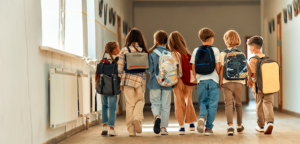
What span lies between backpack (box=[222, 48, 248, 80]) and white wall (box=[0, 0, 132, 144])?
6.75 feet

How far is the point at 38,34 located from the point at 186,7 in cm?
1035

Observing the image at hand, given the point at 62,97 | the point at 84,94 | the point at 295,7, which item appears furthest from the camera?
the point at 295,7

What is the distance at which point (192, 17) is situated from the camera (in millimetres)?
13328

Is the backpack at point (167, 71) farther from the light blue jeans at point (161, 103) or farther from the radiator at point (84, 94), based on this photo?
the radiator at point (84, 94)

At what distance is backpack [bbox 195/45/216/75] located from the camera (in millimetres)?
4203

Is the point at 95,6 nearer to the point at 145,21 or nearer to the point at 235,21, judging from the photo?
the point at 145,21

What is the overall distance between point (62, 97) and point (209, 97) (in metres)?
1.74

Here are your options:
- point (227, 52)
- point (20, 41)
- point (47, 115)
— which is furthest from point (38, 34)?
point (227, 52)

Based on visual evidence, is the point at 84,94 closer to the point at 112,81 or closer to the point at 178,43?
the point at 112,81

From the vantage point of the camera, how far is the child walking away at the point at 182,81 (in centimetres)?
441

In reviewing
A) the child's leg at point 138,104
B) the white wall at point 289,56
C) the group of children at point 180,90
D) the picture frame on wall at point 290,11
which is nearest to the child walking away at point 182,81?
the group of children at point 180,90

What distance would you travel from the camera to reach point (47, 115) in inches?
144

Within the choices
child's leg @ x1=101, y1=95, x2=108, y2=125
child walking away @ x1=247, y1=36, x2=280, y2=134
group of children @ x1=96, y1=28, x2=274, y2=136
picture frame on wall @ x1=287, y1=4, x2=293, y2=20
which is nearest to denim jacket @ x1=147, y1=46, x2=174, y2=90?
group of children @ x1=96, y1=28, x2=274, y2=136

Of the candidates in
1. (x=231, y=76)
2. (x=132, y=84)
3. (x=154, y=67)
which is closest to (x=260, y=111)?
(x=231, y=76)
